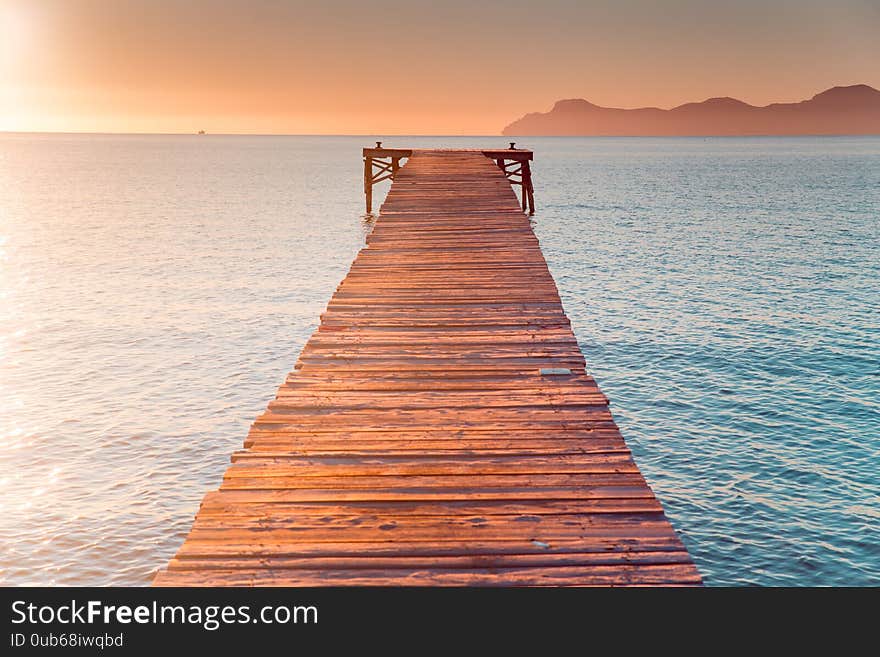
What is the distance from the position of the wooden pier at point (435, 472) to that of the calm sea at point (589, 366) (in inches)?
153

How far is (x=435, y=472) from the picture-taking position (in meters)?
6.70

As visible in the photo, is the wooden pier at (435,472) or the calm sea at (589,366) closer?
the wooden pier at (435,472)

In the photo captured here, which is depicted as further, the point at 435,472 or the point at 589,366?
the point at 589,366

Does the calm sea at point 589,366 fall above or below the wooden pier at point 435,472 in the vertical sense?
below

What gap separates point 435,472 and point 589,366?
515 inches

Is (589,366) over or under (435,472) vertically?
under

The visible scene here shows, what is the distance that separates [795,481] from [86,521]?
35.2ft

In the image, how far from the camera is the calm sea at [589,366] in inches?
453

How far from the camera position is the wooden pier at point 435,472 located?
5.40 m

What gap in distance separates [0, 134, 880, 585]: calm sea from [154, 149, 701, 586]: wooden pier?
3.89 meters
